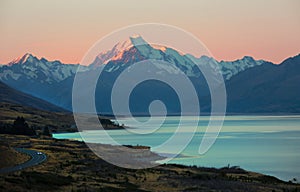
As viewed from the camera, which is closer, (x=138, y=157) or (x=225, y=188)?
(x=225, y=188)

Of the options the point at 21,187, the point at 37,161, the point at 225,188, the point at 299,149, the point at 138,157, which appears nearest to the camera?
the point at 21,187

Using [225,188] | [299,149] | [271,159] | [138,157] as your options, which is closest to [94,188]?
[225,188]

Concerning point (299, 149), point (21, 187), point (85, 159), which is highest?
point (299, 149)

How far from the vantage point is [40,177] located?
65.9 meters

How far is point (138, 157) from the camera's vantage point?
413ft

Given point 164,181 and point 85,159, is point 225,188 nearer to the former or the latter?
point 164,181

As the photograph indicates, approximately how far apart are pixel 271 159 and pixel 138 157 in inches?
1283

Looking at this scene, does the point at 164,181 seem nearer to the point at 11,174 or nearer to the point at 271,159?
the point at 11,174

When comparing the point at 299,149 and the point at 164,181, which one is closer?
the point at 164,181

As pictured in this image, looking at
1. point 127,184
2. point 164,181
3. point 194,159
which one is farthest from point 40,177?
point 194,159

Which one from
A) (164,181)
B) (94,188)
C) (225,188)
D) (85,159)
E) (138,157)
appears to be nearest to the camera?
(94,188)

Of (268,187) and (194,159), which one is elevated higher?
(194,159)

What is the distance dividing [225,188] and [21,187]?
25921mm

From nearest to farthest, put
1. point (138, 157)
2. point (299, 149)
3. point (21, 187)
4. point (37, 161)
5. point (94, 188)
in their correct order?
point (21, 187)
point (94, 188)
point (37, 161)
point (138, 157)
point (299, 149)
